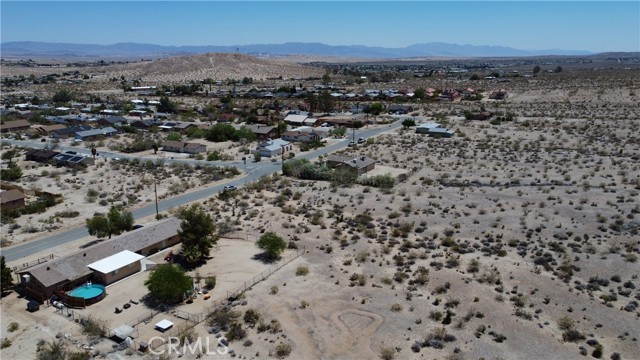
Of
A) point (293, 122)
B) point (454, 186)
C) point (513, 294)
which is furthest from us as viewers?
point (293, 122)

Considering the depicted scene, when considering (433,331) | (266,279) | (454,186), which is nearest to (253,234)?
(266,279)

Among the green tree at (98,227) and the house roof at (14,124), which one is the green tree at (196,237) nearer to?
the green tree at (98,227)

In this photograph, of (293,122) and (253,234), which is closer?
(253,234)

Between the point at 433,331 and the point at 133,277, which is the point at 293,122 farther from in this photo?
the point at 433,331

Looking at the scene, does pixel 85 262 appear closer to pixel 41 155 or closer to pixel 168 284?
pixel 168 284

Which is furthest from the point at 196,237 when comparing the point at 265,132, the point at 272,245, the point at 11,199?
the point at 265,132

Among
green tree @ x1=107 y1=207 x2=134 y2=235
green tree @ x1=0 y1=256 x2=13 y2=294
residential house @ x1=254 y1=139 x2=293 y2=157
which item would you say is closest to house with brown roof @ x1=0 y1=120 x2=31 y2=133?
residential house @ x1=254 y1=139 x2=293 y2=157
